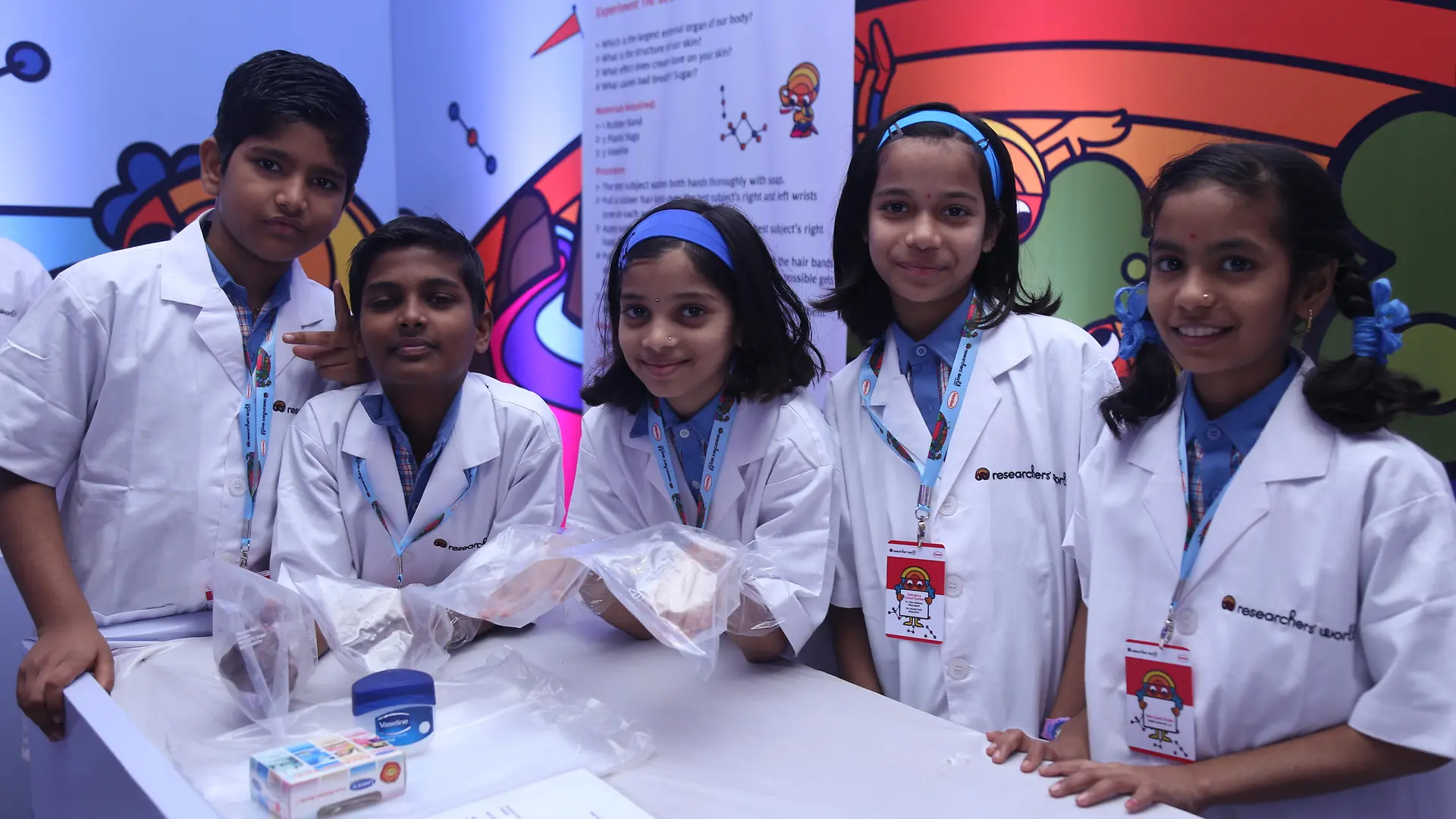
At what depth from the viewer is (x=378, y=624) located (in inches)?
61.2

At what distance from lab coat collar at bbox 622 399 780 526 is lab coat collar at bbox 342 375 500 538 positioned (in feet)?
1.02

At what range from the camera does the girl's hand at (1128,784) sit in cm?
117

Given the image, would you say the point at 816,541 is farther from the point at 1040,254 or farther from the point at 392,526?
the point at 1040,254

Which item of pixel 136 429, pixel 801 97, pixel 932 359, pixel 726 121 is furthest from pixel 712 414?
pixel 726 121

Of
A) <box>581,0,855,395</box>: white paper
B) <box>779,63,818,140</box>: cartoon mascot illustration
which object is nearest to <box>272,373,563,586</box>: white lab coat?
<box>581,0,855,395</box>: white paper

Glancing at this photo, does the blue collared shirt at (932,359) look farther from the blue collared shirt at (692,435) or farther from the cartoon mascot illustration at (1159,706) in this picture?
the cartoon mascot illustration at (1159,706)

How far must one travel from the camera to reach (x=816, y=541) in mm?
1654

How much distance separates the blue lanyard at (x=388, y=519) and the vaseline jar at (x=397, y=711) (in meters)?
→ 0.45

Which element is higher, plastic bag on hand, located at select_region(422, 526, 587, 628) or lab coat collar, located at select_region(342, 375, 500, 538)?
lab coat collar, located at select_region(342, 375, 500, 538)

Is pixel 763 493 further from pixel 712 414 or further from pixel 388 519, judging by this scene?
pixel 388 519

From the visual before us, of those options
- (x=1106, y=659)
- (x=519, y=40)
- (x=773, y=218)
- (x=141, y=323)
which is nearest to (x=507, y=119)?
(x=519, y=40)

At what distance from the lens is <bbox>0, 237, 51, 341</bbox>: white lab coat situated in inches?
123

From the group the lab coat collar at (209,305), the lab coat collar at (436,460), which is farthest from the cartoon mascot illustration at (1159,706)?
the lab coat collar at (209,305)

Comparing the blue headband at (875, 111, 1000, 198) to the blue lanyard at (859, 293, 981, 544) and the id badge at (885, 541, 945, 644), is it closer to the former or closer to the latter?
the blue lanyard at (859, 293, 981, 544)
